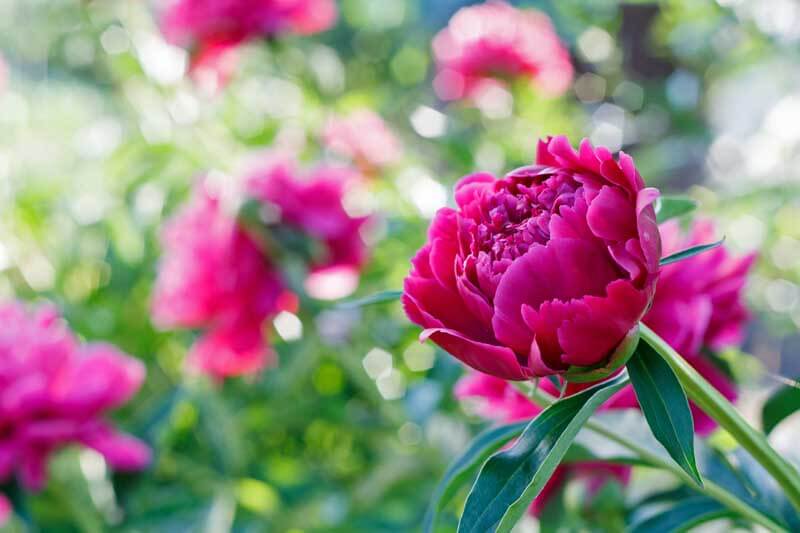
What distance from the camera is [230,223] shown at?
0.65 metres

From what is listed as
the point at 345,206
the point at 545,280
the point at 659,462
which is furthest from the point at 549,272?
the point at 345,206

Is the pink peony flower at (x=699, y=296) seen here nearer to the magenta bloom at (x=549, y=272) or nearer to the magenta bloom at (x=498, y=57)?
the magenta bloom at (x=549, y=272)

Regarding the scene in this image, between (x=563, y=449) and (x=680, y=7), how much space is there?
33.5 inches

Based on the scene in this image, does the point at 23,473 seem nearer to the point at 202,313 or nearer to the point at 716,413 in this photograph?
the point at 202,313

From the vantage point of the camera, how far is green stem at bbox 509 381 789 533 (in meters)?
0.28

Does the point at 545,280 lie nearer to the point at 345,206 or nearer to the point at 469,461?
the point at 469,461

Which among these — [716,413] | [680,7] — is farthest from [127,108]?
[716,413]

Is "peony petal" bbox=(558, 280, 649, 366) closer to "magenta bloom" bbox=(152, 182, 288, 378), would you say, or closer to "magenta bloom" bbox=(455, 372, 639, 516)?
"magenta bloom" bbox=(455, 372, 639, 516)

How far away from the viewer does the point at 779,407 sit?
316 millimetres

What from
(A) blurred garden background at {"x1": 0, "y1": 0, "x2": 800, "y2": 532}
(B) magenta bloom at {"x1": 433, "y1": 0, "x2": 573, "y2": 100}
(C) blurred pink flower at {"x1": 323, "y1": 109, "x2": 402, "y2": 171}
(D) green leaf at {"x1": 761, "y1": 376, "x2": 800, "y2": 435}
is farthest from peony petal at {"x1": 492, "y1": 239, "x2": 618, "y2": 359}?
(B) magenta bloom at {"x1": 433, "y1": 0, "x2": 573, "y2": 100}

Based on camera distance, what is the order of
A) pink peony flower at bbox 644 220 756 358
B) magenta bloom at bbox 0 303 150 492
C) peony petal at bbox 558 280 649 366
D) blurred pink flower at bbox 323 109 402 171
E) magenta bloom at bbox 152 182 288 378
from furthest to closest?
1. blurred pink flower at bbox 323 109 402 171
2. magenta bloom at bbox 152 182 288 378
3. magenta bloom at bbox 0 303 150 492
4. pink peony flower at bbox 644 220 756 358
5. peony petal at bbox 558 280 649 366

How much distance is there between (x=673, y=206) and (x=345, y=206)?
45 centimetres

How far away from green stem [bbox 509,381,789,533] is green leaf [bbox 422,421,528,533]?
0.01m

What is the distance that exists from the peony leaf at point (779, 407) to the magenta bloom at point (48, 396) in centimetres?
36
